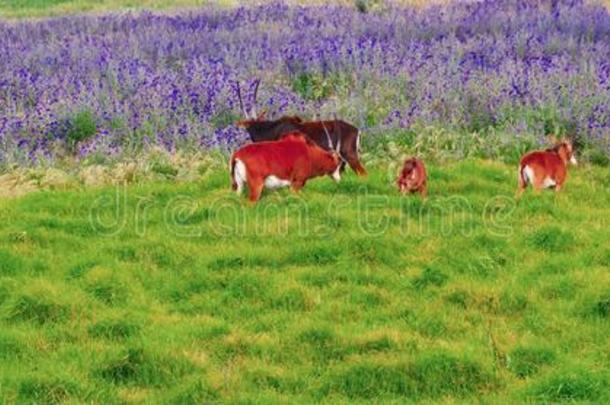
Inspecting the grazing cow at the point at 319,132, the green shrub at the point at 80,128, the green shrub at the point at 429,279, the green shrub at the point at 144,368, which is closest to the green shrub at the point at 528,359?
the green shrub at the point at 429,279

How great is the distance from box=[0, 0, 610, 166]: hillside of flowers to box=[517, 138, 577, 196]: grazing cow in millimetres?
1918

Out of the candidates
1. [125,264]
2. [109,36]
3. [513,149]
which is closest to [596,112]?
[513,149]

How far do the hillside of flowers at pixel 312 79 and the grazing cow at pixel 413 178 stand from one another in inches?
87.8

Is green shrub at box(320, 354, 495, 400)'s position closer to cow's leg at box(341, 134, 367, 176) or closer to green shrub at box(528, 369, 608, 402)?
green shrub at box(528, 369, 608, 402)

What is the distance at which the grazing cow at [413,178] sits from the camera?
11.2 meters

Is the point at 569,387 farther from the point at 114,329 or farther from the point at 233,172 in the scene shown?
the point at 233,172

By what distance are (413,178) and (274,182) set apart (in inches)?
60.8

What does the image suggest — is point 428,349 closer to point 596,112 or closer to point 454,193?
point 454,193

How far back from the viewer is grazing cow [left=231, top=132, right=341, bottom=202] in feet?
34.8

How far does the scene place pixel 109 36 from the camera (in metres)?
21.1

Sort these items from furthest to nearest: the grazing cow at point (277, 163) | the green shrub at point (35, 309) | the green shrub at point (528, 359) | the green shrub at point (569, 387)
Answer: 1. the grazing cow at point (277, 163)
2. the green shrub at point (35, 309)
3. the green shrub at point (528, 359)
4. the green shrub at point (569, 387)

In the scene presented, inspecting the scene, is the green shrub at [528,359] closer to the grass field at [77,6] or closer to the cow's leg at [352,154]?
the cow's leg at [352,154]

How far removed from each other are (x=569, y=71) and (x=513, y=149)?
111 inches

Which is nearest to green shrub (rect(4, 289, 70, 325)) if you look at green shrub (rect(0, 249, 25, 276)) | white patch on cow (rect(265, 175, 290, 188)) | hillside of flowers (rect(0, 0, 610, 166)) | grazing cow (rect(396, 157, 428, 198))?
green shrub (rect(0, 249, 25, 276))
